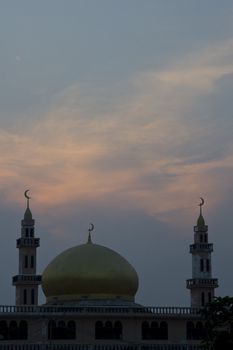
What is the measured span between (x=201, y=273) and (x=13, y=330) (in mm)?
13551

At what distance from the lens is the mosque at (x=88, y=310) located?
55.0 meters

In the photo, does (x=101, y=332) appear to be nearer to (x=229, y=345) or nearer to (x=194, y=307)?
(x=194, y=307)

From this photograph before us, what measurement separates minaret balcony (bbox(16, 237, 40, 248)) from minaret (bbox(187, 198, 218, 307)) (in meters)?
9.39

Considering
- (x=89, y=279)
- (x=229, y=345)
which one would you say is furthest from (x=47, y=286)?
(x=229, y=345)

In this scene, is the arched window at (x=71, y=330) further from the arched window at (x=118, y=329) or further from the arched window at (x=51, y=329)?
the arched window at (x=118, y=329)

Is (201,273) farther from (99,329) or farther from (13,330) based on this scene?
(13,330)

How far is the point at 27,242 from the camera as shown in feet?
205

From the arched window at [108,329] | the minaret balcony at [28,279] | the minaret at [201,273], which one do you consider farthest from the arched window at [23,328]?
the minaret at [201,273]

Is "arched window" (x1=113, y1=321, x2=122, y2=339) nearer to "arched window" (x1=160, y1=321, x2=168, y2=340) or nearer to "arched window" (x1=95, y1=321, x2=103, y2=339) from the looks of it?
"arched window" (x1=95, y1=321, x2=103, y2=339)

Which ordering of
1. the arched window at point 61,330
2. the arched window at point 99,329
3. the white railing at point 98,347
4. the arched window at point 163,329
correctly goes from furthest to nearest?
the arched window at point 163,329
the arched window at point 99,329
the arched window at point 61,330
the white railing at point 98,347

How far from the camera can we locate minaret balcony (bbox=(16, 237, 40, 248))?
205 ft

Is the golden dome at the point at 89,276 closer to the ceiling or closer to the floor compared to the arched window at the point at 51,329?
closer to the ceiling

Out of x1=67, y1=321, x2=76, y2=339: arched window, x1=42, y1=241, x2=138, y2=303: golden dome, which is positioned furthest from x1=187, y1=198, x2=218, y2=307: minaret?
x1=67, y1=321, x2=76, y2=339: arched window

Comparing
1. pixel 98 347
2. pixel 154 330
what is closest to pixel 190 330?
pixel 154 330
